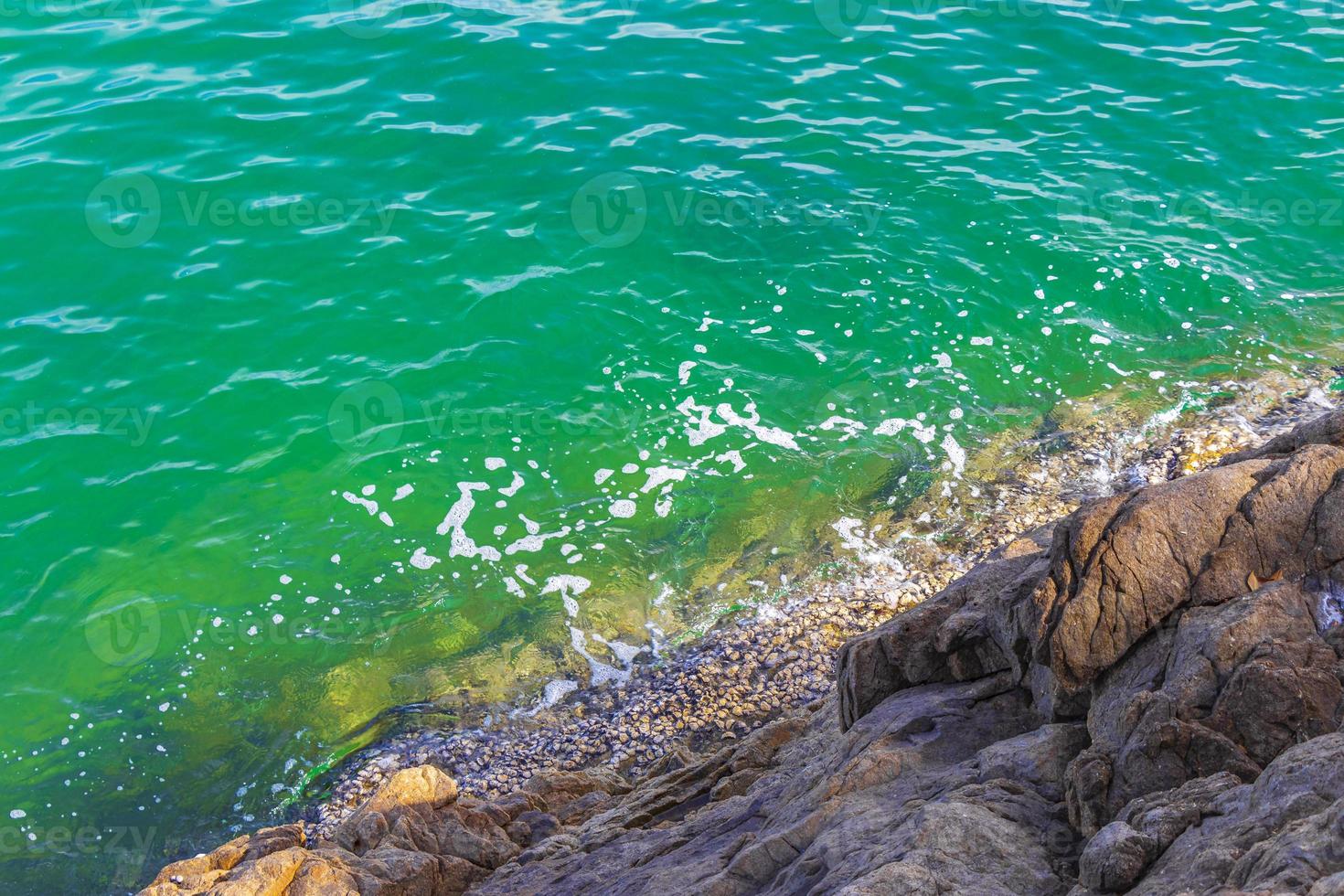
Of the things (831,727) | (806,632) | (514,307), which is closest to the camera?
(831,727)

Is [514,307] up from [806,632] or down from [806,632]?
up

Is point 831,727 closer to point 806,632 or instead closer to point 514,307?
point 806,632

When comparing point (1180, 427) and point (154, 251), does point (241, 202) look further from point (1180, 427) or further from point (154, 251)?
point (1180, 427)

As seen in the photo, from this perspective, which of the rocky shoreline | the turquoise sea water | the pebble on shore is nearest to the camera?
the rocky shoreline

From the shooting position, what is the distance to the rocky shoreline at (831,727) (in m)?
6.93

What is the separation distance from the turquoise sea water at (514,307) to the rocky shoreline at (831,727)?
0.84m

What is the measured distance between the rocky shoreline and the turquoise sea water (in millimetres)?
844

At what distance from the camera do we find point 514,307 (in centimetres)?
1783

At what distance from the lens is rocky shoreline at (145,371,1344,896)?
22.7 ft

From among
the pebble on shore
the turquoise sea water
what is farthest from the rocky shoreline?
the turquoise sea water

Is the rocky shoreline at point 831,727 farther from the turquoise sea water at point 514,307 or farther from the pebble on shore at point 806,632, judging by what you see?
the turquoise sea water at point 514,307

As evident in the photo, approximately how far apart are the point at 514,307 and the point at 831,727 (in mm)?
10538

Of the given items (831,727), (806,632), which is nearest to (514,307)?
(806,632)

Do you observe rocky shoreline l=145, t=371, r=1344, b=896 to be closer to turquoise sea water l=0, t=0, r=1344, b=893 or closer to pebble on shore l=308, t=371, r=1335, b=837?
pebble on shore l=308, t=371, r=1335, b=837
